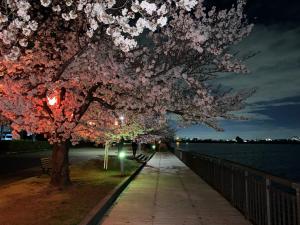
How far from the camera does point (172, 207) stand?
11.8 metres

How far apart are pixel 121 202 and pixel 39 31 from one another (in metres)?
5.53

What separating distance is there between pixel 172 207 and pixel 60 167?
5179 millimetres

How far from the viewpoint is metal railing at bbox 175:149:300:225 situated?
7379mm

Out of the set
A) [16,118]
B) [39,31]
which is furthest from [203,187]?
[39,31]

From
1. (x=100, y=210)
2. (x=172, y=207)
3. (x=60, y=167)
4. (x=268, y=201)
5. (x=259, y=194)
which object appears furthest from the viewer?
(x=60, y=167)

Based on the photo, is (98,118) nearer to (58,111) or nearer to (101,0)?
(58,111)

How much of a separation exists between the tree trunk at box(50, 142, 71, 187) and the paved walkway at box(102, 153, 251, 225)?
2.29 metres

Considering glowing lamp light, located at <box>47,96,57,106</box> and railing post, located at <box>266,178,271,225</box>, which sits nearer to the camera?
railing post, located at <box>266,178,271,225</box>

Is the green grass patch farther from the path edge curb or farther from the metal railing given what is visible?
the metal railing

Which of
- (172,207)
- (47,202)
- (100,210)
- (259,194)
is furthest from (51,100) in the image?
(259,194)

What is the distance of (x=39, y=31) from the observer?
11.8m

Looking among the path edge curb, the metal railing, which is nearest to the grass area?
the path edge curb

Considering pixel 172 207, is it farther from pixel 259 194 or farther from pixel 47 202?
pixel 47 202

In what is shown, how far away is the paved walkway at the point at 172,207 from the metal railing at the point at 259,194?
1.01ft
